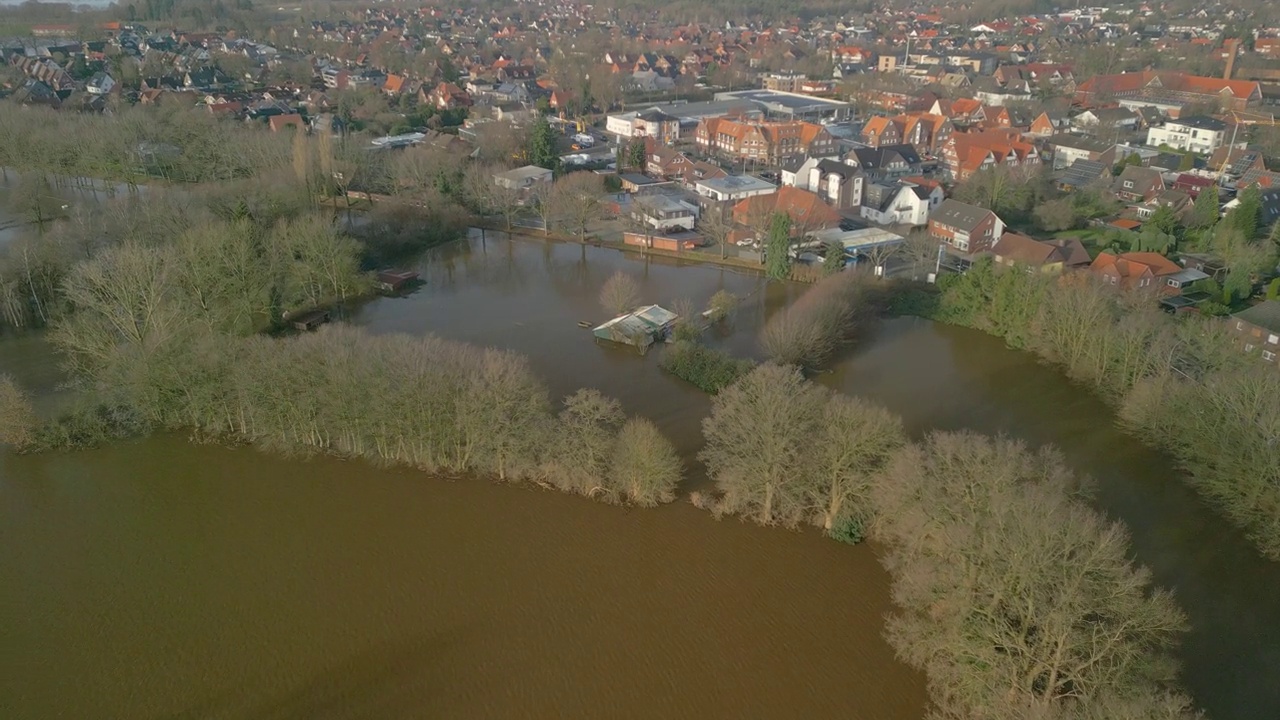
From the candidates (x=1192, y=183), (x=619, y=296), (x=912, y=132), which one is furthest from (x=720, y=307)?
(x=912, y=132)

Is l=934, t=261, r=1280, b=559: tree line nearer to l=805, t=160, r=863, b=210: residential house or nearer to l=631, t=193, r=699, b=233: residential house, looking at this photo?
l=805, t=160, r=863, b=210: residential house

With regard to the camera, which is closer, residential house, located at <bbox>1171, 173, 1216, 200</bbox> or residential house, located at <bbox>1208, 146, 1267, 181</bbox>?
residential house, located at <bbox>1171, 173, 1216, 200</bbox>

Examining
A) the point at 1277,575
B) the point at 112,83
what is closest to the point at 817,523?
the point at 1277,575

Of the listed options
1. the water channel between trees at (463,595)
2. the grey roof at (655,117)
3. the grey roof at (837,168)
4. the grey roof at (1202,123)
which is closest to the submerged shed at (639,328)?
the water channel between trees at (463,595)

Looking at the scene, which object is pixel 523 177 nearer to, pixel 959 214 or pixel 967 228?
pixel 959 214

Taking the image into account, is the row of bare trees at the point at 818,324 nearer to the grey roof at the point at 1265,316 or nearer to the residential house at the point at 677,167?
the grey roof at the point at 1265,316

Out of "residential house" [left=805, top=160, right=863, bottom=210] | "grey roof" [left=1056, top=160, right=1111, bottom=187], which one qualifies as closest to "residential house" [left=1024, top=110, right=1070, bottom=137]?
"grey roof" [left=1056, top=160, right=1111, bottom=187]

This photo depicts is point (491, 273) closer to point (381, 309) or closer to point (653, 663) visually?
point (381, 309)
